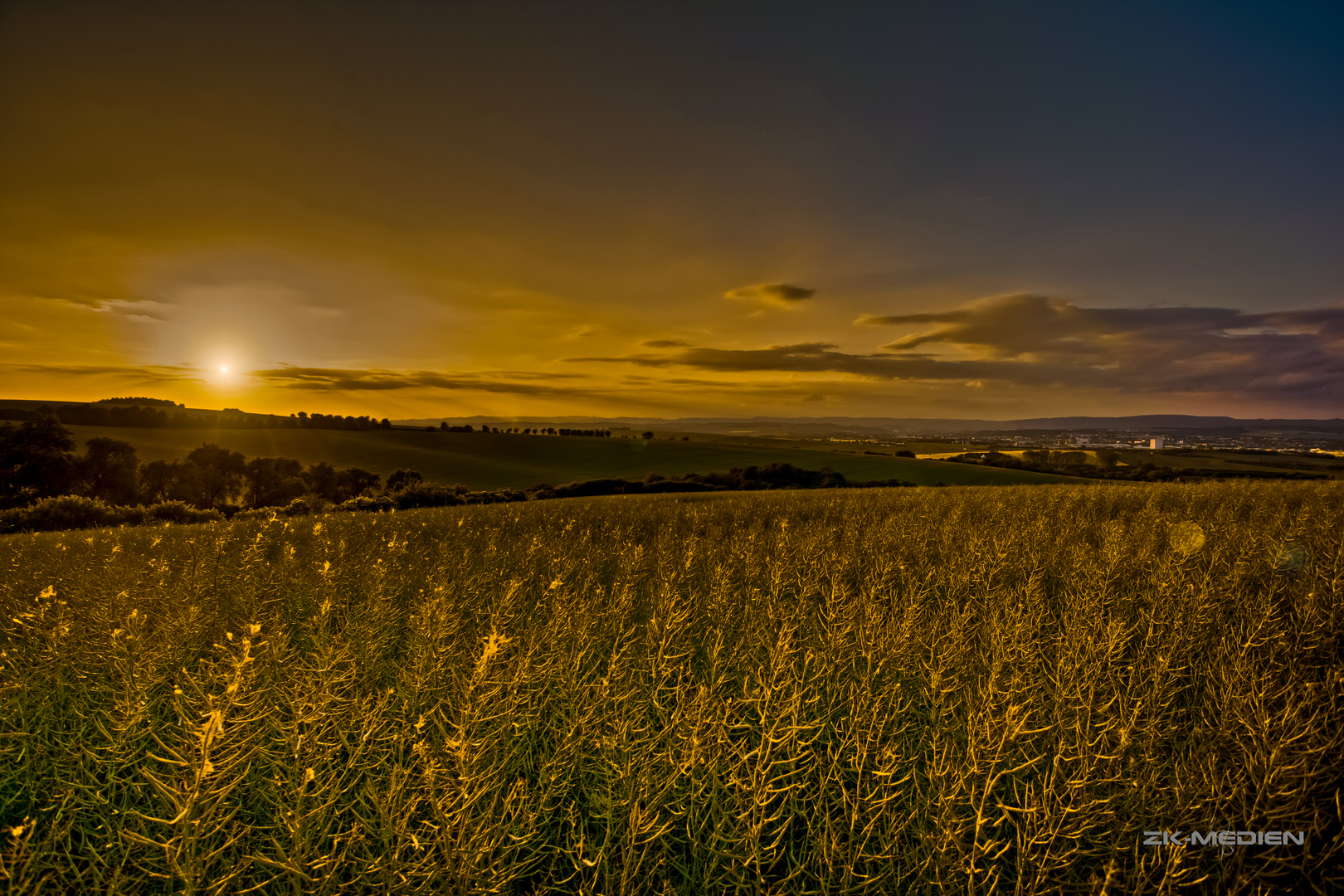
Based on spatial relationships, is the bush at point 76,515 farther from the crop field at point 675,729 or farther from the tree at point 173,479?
the tree at point 173,479

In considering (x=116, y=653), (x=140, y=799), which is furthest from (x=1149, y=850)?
(x=116, y=653)

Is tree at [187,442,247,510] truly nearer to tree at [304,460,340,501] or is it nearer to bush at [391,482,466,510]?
tree at [304,460,340,501]

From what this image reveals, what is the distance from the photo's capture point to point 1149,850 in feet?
7.92

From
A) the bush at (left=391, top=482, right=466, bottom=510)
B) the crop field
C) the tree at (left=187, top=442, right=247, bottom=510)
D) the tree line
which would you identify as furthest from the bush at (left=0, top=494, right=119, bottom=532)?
the tree line

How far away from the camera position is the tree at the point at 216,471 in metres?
62.2

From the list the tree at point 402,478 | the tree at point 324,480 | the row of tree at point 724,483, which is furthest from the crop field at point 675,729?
the tree at point 324,480

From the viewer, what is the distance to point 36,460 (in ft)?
156

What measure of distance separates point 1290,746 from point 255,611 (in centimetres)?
741

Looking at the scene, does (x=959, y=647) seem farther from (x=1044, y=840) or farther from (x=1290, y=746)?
(x=1044, y=840)

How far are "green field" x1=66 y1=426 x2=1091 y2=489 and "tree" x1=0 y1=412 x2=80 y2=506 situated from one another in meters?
17.4

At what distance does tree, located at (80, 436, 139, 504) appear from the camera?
171 ft

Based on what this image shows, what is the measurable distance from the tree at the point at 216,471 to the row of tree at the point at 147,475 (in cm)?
8

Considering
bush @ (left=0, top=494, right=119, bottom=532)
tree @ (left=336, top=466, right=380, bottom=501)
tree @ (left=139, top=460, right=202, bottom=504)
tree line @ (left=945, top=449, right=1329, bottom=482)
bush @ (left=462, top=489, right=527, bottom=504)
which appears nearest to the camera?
bush @ (left=0, top=494, right=119, bottom=532)

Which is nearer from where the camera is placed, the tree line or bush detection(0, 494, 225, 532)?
bush detection(0, 494, 225, 532)
